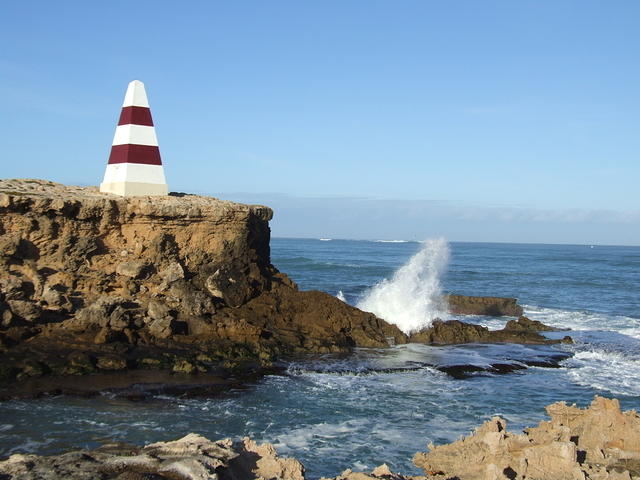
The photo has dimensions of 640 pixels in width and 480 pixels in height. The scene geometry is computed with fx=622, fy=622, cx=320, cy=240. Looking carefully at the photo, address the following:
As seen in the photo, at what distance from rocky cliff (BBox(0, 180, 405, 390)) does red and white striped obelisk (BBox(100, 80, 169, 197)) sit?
0.54 metres

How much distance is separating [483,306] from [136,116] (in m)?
14.3

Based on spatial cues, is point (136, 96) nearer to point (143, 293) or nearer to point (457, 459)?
point (143, 293)

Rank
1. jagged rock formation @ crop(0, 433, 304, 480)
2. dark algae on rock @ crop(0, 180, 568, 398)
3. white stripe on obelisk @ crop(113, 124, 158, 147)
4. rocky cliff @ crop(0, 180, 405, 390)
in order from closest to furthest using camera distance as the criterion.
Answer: jagged rock formation @ crop(0, 433, 304, 480)
dark algae on rock @ crop(0, 180, 568, 398)
rocky cliff @ crop(0, 180, 405, 390)
white stripe on obelisk @ crop(113, 124, 158, 147)

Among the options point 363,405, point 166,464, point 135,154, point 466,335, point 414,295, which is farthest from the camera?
point 414,295

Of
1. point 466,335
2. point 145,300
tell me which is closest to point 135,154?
point 145,300

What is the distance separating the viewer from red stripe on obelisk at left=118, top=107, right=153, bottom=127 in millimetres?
14734

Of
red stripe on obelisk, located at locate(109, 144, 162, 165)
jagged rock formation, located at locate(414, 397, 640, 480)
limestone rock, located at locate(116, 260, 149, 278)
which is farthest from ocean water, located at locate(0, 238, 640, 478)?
red stripe on obelisk, located at locate(109, 144, 162, 165)

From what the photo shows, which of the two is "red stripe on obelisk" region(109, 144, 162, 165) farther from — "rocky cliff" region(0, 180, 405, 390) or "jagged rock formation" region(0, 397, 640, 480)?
"jagged rock formation" region(0, 397, 640, 480)

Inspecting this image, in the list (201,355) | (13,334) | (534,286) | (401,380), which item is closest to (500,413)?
(401,380)

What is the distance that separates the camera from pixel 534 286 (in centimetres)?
3388

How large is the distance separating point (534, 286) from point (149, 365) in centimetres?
2703

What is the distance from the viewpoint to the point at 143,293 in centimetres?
1323

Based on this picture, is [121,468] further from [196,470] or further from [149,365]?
[149,365]

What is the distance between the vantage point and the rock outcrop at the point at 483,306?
74.8ft
